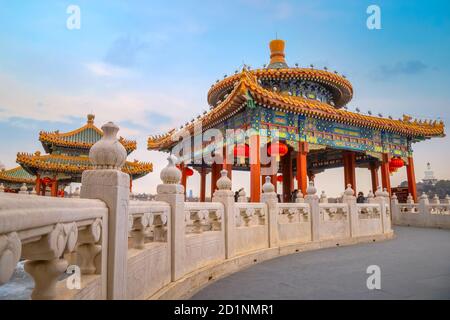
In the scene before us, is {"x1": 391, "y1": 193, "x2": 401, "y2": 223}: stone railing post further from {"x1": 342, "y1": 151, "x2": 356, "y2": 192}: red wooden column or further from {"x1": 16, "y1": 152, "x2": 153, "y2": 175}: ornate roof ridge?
{"x1": 16, "y1": 152, "x2": 153, "y2": 175}: ornate roof ridge

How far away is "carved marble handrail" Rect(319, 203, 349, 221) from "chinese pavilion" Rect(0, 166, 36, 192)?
91.0 ft

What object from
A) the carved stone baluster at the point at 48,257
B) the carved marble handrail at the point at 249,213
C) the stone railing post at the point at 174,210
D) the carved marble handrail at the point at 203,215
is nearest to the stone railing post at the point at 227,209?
the carved marble handrail at the point at 203,215

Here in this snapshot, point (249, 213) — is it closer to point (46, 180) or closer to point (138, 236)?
point (138, 236)

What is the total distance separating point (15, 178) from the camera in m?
28.1

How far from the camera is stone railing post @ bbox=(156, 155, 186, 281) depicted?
438 centimetres

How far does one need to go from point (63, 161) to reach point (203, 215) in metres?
20.7

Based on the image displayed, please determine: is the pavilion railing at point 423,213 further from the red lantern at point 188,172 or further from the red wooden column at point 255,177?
the red lantern at point 188,172

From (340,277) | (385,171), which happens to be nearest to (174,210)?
(340,277)

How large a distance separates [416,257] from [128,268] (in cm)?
713

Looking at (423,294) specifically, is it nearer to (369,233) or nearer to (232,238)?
(232,238)

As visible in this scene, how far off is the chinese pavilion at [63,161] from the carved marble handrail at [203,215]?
58.9 feet

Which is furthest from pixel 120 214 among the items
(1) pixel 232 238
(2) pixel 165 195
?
(1) pixel 232 238

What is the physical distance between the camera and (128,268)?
302 cm

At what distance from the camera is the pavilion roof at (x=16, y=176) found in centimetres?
2768
